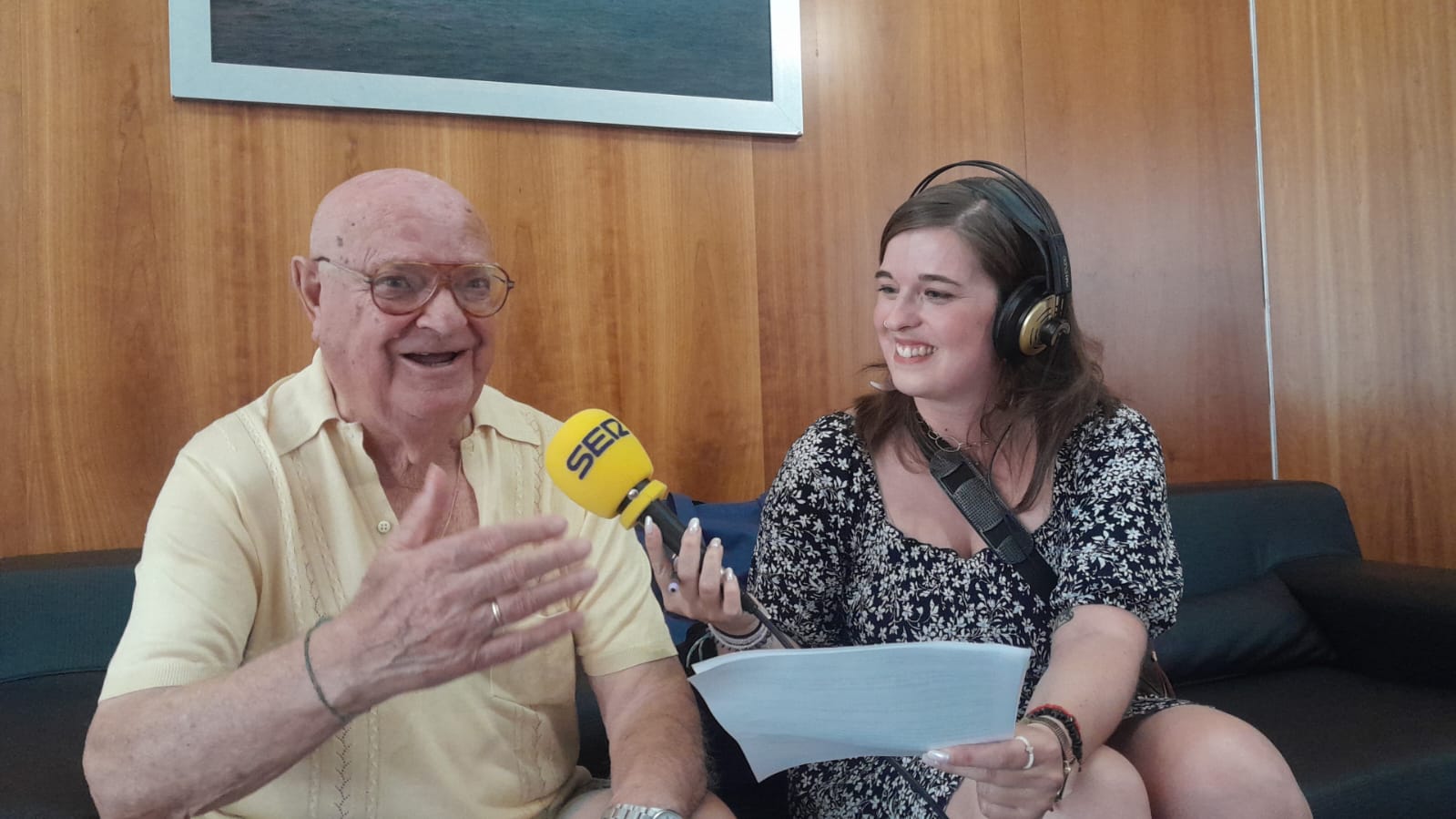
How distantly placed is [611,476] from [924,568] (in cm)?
60

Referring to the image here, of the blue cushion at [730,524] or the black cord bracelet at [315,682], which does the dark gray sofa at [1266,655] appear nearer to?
the blue cushion at [730,524]

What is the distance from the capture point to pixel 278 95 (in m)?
2.17

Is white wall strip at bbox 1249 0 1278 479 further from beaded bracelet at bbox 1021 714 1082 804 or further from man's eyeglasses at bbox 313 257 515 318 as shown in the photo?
man's eyeglasses at bbox 313 257 515 318

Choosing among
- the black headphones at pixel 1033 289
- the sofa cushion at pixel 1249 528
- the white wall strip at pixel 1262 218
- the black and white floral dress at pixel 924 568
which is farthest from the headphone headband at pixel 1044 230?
the white wall strip at pixel 1262 218

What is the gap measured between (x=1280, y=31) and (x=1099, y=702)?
281 cm

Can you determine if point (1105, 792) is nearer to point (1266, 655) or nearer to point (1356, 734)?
point (1356, 734)

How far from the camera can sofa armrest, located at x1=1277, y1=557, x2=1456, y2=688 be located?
2.29m

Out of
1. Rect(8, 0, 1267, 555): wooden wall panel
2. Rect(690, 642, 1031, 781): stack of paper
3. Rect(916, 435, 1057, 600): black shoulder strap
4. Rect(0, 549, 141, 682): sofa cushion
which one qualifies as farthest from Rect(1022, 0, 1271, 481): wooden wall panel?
Rect(0, 549, 141, 682): sofa cushion

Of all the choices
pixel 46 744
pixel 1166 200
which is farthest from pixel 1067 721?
pixel 1166 200

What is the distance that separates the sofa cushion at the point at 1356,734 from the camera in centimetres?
182

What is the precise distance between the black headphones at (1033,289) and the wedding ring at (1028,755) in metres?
0.61

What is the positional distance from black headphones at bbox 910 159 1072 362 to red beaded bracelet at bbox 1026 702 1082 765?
0.54 m

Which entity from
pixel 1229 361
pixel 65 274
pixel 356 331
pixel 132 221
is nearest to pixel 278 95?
pixel 132 221

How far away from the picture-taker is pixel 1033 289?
156 centimetres
